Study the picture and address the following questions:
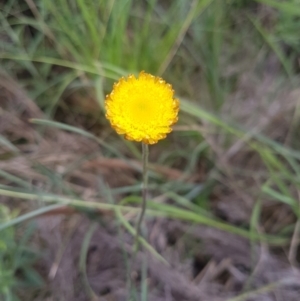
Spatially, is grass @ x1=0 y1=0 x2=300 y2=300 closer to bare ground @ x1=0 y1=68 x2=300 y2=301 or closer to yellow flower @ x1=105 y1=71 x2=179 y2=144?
bare ground @ x1=0 y1=68 x2=300 y2=301

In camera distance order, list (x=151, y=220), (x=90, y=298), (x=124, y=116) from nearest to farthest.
Result: (x=124, y=116) → (x=90, y=298) → (x=151, y=220)

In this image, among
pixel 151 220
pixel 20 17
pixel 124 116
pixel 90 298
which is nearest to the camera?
pixel 124 116

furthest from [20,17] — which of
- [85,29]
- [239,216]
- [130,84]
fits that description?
[239,216]

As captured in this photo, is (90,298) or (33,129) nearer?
(90,298)

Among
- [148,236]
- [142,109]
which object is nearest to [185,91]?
[148,236]

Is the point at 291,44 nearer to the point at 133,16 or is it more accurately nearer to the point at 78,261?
the point at 133,16

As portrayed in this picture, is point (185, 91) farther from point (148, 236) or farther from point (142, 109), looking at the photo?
point (142, 109)

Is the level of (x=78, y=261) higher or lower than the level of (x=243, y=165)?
lower
